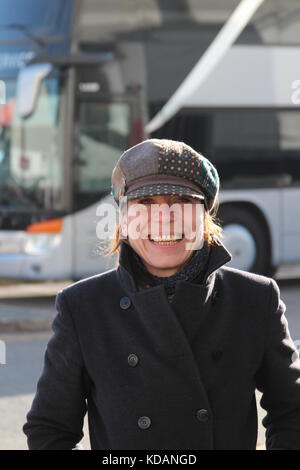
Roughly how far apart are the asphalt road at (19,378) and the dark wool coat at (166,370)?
2244 millimetres

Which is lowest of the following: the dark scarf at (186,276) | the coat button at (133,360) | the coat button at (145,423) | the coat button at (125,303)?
the coat button at (145,423)

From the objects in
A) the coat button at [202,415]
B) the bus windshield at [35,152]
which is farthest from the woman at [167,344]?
the bus windshield at [35,152]

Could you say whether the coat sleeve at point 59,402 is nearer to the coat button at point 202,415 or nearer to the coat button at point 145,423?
the coat button at point 145,423

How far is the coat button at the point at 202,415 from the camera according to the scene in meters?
2.13

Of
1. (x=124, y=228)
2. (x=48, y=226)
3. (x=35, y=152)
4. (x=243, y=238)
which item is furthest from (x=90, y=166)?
(x=124, y=228)

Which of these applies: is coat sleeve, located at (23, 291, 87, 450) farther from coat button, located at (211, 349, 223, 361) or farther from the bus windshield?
the bus windshield

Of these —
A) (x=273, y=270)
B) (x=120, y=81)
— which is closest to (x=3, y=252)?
(x=120, y=81)

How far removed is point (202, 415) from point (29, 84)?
9.16m

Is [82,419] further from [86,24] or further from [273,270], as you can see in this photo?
[273,270]

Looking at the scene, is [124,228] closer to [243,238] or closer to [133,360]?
[133,360]

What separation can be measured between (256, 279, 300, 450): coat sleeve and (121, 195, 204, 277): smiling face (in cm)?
23

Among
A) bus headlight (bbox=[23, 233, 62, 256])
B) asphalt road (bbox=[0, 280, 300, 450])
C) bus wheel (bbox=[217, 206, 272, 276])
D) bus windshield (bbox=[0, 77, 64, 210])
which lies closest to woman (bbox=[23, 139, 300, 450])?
asphalt road (bbox=[0, 280, 300, 450])

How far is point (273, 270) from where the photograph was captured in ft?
41.0
